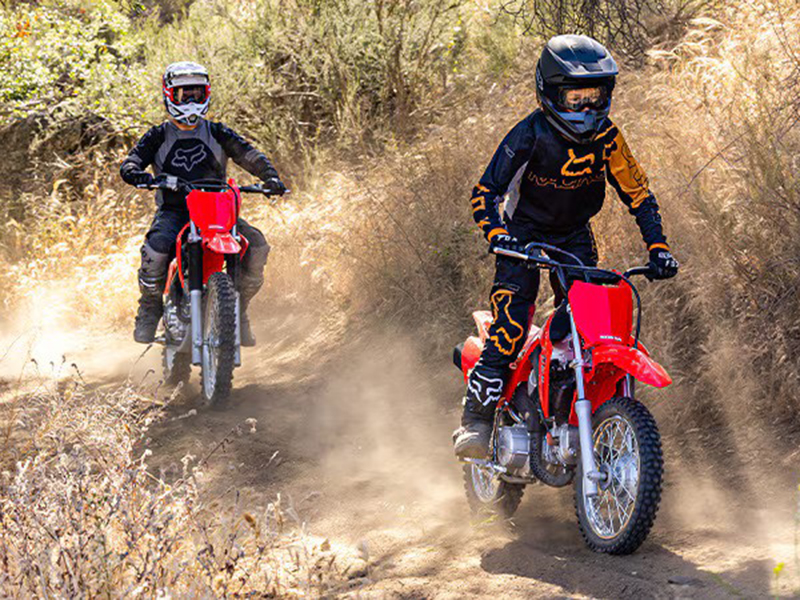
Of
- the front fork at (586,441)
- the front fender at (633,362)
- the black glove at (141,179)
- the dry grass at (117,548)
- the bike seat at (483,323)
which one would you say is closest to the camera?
the dry grass at (117,548)

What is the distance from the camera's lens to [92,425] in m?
5.45

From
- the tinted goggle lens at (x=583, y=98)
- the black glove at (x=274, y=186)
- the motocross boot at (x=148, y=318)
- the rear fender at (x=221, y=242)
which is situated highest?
the tinted goggle lens at (x=583, y=98)

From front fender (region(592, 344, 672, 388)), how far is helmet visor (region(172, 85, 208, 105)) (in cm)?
479

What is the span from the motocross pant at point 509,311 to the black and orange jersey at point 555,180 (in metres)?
0.07

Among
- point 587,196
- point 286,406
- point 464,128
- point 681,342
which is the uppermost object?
point 464,128

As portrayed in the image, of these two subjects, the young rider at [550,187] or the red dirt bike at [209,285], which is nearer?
the young rider at [550,187]

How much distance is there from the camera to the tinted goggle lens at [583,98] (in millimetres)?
4809

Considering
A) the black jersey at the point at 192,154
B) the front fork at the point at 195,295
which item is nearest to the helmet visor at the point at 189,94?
the black jersey at the point at 192,154

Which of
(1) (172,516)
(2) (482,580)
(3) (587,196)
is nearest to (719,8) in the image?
(3) (587,196)

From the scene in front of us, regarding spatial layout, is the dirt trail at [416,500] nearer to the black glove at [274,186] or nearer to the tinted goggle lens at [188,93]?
the black glove at [274,186]

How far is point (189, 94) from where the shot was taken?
822cm

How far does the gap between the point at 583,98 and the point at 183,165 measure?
14.6ft

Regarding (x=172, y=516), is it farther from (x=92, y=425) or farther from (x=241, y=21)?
(x=241, y=21)

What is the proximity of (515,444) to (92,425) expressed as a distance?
7.26ft
